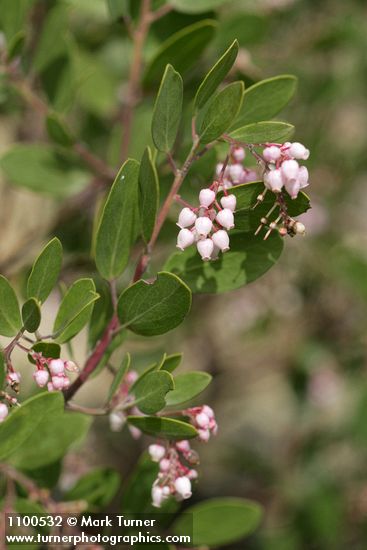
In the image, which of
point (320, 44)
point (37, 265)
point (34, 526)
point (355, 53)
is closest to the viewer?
point (37, 265)

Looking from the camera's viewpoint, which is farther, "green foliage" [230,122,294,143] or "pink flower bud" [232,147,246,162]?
"pink flower bud" [232,147,246,162]

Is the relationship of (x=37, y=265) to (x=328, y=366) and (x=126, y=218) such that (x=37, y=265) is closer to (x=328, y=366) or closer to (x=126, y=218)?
(x=126, y=218)

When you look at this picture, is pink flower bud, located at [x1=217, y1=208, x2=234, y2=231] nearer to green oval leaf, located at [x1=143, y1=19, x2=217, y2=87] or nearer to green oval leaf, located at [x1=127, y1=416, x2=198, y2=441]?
green oval leaf, located at [x1=127, y1=416, x2=198, y2=441]

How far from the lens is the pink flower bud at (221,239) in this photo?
0.88m

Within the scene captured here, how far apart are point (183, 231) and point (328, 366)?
1524 millimetres

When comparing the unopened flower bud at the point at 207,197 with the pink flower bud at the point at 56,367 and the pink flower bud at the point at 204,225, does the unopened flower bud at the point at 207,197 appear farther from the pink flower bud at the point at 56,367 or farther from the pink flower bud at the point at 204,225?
the pink flower bud at the point at 56,367

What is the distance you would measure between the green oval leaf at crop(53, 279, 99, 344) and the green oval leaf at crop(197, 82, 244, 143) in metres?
0.23

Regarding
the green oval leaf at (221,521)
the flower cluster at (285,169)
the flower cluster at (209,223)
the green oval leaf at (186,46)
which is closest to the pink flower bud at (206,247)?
the flower cluster at (209,223)

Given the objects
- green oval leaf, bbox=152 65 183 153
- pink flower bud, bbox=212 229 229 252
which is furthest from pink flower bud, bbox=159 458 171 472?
green oval leaf, bbox=152 65 183 153

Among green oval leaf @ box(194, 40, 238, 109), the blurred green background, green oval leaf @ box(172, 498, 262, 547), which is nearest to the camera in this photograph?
green oval leaf @ box(194, 40, 238, 109)

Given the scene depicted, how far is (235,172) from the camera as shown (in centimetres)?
98

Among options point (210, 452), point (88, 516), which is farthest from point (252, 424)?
point (88, 516)

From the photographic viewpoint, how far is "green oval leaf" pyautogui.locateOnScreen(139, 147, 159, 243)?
86cm

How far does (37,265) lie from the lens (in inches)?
34.4
